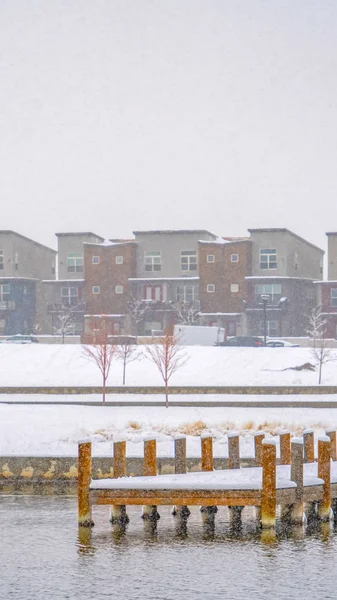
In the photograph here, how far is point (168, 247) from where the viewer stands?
342ft

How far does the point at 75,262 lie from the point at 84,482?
8803 centimetres

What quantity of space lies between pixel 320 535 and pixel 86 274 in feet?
272

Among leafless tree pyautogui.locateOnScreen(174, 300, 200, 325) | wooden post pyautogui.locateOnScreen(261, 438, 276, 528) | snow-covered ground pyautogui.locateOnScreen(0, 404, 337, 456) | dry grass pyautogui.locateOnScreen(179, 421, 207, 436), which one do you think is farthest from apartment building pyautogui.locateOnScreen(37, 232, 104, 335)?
wooden post pyautogui.locateOnScreen(261, 438, 276, 528)

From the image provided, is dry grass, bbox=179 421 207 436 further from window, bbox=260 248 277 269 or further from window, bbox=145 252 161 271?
window, bbox=145 252 161 271

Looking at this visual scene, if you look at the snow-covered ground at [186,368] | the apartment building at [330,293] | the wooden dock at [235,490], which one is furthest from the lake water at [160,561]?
the apartment building at [330,293]

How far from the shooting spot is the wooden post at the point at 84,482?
21.9 metres

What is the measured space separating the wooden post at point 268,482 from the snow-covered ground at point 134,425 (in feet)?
30.6

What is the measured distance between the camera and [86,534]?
2216 centimetres

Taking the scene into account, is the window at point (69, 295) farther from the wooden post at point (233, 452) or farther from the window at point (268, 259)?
the wooden post at point (233, 452)

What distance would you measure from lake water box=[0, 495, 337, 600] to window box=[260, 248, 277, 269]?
76.5m

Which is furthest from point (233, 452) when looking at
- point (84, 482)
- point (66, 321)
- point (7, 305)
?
point (7, 305)

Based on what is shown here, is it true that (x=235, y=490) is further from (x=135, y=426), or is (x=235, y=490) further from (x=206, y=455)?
(x=135, y=426)

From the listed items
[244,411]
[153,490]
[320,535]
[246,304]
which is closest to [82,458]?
[153,490]

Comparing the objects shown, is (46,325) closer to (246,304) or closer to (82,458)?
(246,304)
